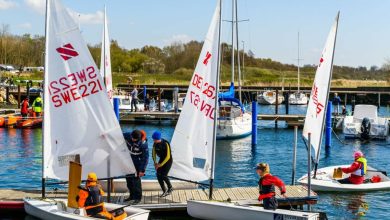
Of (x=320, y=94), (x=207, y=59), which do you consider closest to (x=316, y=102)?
(x=320, y=94)

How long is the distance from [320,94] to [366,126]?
16.3 m

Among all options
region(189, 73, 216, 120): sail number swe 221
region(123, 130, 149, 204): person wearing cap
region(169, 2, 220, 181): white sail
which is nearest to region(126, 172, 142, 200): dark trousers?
region(123, 130, 149, 204): person wearing cap

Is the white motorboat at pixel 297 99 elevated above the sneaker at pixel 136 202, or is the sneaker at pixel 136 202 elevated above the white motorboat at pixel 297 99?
the white motorboat at pixel 297 99

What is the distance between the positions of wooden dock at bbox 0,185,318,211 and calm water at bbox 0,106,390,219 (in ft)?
5.52

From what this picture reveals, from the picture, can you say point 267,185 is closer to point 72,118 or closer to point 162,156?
point 162,156

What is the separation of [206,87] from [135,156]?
99.1 inches

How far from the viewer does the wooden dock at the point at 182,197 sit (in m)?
14.1

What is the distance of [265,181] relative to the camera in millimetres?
12820

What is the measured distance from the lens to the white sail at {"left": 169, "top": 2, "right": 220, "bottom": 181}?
1387 cm

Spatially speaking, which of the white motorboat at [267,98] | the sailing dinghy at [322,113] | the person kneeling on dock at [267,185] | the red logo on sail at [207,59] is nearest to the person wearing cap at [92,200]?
the person kneeling on dock at [267,185]

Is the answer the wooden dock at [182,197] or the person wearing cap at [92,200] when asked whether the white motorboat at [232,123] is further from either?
the person wearing cap at [92,200]

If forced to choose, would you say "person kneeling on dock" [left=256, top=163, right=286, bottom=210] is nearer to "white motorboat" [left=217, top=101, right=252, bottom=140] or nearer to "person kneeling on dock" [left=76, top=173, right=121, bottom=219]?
"person kneeling on dock" [left=76, top=173, right=121, bottom=219]

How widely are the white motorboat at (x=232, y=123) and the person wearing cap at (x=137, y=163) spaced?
1838 centimetres

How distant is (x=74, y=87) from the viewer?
44.1 feet
